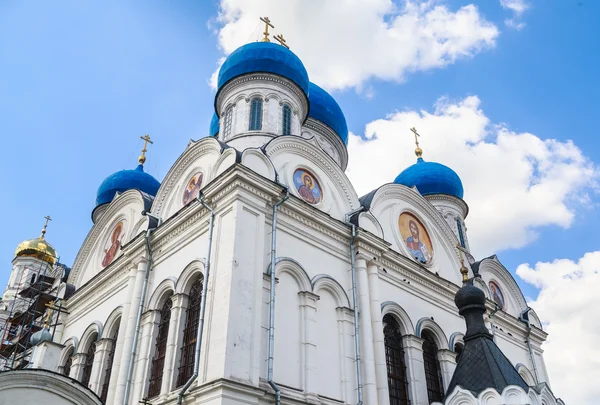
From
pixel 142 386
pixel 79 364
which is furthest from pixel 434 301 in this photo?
pixel 79 364

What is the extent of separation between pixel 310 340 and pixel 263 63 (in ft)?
23.4

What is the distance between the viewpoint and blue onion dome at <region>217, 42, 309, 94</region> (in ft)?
42.2

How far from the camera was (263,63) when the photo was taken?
12.9m

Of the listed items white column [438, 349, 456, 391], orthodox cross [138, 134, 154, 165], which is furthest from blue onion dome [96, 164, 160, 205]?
white column [438, 349, 456, 391]

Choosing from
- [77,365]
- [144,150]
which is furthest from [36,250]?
[77,365]

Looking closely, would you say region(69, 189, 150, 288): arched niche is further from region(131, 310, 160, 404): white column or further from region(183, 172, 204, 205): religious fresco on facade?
region(131, 310, 160, 404): white column

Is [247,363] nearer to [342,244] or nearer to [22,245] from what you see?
[342,244]

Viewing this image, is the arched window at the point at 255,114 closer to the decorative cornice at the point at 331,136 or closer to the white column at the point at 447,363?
the decorative cornice at the point at 331,136

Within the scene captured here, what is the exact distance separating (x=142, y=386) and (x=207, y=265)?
2.38 meters

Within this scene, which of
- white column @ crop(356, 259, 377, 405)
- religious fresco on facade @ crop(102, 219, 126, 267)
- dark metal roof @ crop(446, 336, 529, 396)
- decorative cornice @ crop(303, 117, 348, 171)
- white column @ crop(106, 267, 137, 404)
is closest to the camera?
dark metal roof @ crop(446, 336, 529, 396)

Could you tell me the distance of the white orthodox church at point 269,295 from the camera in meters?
7.85

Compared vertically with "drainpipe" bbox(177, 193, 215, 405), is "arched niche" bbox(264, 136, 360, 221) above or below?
above

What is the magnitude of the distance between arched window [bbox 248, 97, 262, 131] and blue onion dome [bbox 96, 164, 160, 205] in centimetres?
545

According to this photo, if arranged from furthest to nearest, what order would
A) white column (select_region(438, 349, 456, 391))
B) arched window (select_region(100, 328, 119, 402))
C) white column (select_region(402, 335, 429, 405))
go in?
1. white column (select_region(438, 349, 456, 391))
2. arched window (select_region(100, 328, 119, 402))
3. white column (select_region(402, 335, 429, 405))
